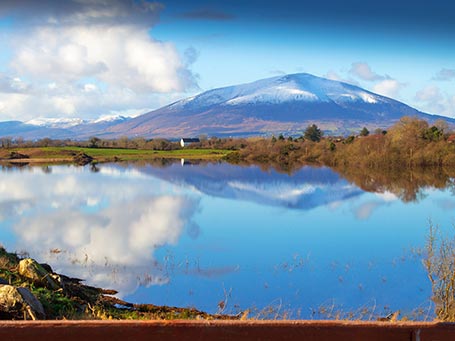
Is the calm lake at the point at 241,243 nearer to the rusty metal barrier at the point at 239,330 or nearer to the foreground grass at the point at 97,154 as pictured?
the rusty metal barrier at the point at 239,330

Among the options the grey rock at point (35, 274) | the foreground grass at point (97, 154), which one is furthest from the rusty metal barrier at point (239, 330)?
the foreground grass at point (97, 154)

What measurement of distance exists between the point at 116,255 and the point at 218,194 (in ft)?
65.2

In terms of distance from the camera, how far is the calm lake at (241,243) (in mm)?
12914

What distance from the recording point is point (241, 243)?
19.7 metres

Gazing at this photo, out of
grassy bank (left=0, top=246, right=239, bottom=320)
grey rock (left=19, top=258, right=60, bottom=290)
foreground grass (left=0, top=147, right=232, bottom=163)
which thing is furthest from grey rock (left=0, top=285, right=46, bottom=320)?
foreground grass (left=0, top=147, right=232, bottom=163)

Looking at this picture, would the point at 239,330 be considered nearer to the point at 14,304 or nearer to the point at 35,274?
the point at 14,304

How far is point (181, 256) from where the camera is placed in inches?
688

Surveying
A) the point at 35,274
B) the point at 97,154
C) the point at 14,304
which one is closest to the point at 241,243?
the point at 35,274

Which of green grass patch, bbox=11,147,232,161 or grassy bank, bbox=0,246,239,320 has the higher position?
green grass patch, bbox=11,147,232,161

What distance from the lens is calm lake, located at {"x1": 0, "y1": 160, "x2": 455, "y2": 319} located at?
1291cm

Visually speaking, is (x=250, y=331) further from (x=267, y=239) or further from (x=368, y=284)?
Answer: (x=267, y=239)

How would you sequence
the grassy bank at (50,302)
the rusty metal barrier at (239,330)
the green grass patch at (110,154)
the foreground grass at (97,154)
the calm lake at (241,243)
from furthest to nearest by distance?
the green grass patch at (110,154)
the foreground grass at (97,154)
the calm lake at (241,243)
the grassy bank at (50,302)
the rusty metal barrier at (239,330)

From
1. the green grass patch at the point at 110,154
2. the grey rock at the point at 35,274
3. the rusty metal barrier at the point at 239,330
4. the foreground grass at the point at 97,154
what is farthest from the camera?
the green grass patch at the point at 110,154

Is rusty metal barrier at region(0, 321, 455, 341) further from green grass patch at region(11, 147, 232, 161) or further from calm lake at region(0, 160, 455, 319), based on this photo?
green grass patch at region(11, 147, 232, 161)
